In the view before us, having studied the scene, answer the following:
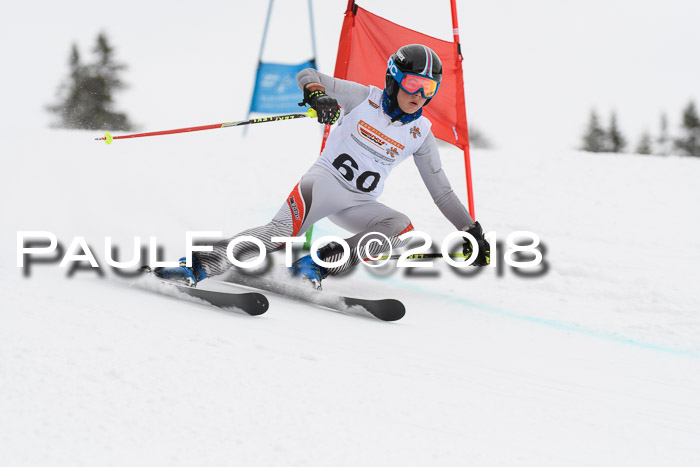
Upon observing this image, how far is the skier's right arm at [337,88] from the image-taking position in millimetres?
3477

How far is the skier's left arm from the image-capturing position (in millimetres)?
3736

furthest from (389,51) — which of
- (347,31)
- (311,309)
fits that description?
(311,309)

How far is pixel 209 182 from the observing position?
7.23m

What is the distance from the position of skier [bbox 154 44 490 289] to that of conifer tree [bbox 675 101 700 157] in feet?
108

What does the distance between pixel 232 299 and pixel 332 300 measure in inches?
28.0

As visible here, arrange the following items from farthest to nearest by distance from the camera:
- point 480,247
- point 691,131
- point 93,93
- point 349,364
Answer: point 691,131 → point 93,93 → point 480,247 → point 349,364

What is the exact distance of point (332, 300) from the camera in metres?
3.39

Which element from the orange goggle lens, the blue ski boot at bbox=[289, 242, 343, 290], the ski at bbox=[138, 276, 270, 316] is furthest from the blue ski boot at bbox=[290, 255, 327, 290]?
the orange goggle lens

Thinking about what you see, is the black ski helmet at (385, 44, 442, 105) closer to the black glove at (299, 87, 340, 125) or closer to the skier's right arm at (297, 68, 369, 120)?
the skier's right arm at (297, 68, 369, 120)

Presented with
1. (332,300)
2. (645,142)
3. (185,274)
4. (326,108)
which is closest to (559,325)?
(332,300)

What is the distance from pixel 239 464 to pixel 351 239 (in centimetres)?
241

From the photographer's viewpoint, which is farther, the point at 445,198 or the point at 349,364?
the point at 445,198

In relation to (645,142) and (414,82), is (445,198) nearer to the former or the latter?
(414,82)

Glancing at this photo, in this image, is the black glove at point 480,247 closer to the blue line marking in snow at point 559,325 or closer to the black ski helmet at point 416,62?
the blue line marking in snow at point 559,325
